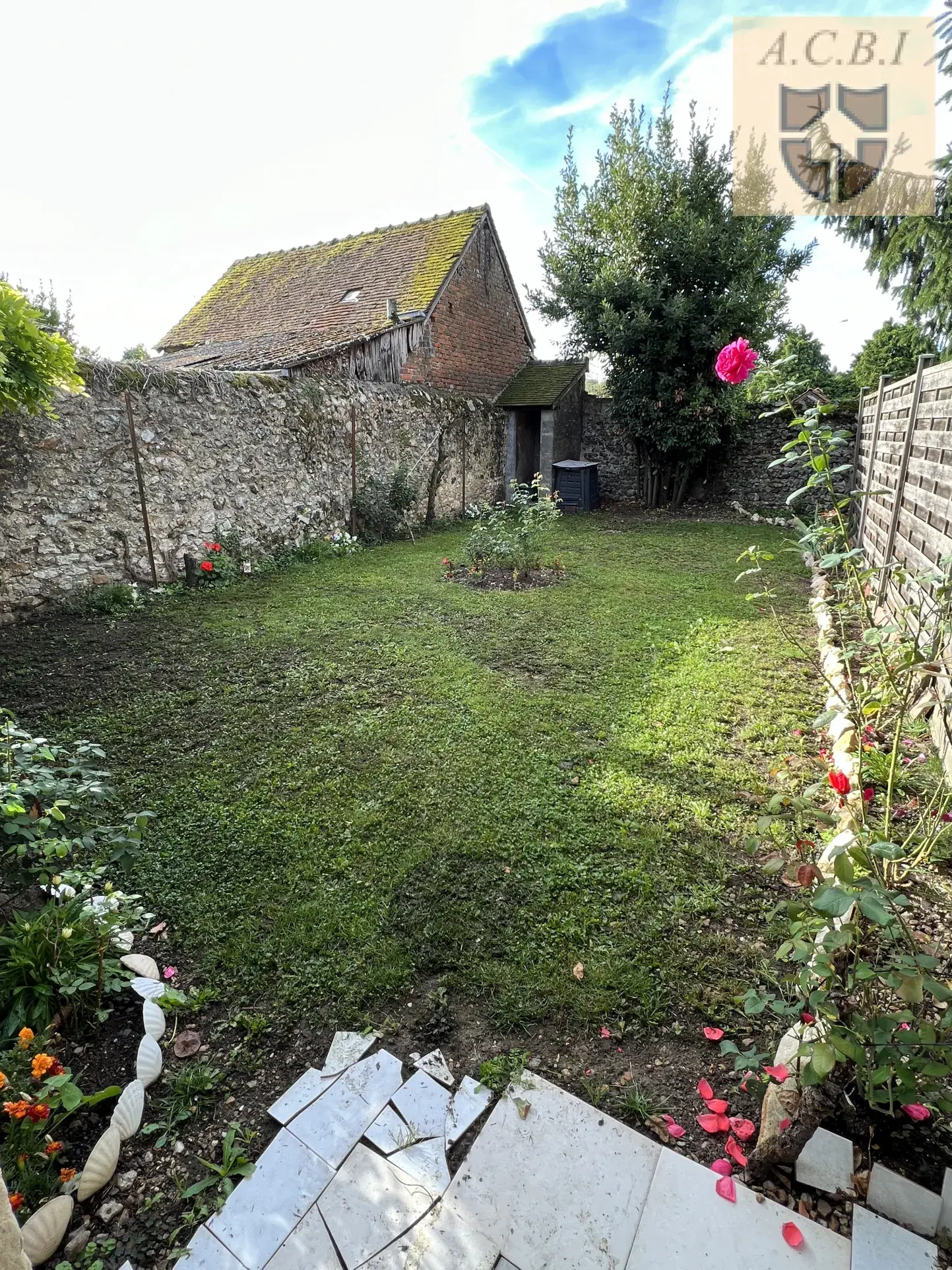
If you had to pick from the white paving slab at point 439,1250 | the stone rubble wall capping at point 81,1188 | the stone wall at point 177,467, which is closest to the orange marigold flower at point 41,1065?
the stone rubble wall capping at point 81,1188

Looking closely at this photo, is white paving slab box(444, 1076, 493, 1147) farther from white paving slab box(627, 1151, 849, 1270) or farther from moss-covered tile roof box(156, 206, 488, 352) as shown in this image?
moss-covered tile roof box(156, 206, 488, 352)

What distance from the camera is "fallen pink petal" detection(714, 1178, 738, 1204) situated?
1.35 meters

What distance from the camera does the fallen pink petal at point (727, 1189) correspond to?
135cm

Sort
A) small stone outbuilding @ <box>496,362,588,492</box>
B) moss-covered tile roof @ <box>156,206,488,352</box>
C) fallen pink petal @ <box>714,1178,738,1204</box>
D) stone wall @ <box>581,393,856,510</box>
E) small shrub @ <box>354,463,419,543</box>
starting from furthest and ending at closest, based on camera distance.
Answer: small stone outbuilding @ <box>496,362,588,492</box>
stone wall @ <box>581,393,856,510</box>
moss-covered tile roof @ <box>156,206,488,352</box>
small shrub @ <box>354,463,419,543</box>
fallen pink petal @ <box>714,1178,738,1204</box>

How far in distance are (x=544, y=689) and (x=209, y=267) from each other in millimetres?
17626

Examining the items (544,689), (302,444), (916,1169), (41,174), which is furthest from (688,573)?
(41,174)

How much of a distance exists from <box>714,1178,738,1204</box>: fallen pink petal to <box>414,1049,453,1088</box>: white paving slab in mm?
705

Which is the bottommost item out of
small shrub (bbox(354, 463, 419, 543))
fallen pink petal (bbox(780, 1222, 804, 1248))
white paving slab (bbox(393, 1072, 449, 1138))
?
white paving slab (bbox(393, 1072, 449, 1138))

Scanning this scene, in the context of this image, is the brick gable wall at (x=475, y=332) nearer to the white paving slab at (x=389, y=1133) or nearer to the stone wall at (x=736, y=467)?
the stone wall at (x=736, y=467)

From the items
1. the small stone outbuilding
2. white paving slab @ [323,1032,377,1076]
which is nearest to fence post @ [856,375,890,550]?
white paving slab @ [323,1032,377,1076]

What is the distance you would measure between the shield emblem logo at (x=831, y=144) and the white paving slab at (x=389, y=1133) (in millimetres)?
7439

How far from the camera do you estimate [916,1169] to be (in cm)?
137

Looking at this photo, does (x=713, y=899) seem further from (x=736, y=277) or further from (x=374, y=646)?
(x=736, y=277)

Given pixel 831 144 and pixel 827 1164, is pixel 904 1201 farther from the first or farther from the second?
pixel 831 144
